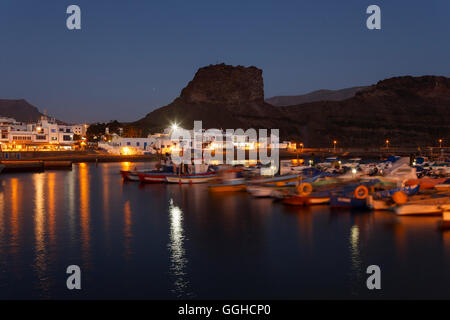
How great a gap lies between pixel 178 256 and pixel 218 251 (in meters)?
2.17

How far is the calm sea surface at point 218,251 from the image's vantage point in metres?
16.8

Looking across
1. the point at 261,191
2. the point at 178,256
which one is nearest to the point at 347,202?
the point at 261,191

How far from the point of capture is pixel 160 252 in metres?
21.9

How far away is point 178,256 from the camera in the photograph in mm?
21078

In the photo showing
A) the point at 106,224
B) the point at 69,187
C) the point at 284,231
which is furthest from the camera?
the point at 69,187

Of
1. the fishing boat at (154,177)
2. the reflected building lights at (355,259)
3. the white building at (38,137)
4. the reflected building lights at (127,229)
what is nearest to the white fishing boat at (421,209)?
the reflected building lights at (355,259)

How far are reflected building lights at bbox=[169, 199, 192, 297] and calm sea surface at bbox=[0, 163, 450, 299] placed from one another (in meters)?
0.06

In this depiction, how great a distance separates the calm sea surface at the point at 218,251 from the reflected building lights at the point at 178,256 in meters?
0.06

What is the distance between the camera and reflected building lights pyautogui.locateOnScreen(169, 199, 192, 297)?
16.9 metres

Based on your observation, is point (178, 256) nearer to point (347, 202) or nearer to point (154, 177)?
point (347, 202)

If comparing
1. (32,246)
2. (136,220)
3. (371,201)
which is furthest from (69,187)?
(371,201)
